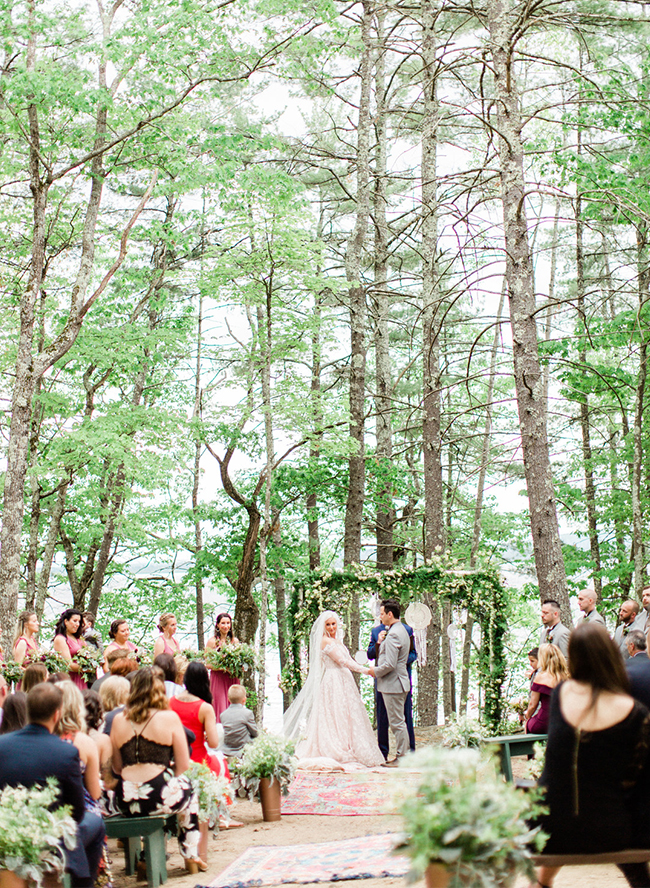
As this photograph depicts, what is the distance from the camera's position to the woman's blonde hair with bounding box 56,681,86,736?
15.8 feet

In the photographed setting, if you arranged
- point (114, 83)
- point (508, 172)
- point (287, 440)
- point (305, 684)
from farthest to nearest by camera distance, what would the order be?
point (287, 440)
point (114, 83)
point (305, 684)
point (508, 172)

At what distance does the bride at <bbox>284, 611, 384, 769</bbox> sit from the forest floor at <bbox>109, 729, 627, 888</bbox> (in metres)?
1.70

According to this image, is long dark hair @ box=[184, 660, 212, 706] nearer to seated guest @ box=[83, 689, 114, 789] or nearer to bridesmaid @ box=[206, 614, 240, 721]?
seated guest @ box=[83, 689, 114, 789]

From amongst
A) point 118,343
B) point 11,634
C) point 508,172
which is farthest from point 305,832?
point 118,343

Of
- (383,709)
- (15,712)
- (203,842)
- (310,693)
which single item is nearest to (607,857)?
(15,712)

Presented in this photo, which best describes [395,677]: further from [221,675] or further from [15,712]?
[15,712]

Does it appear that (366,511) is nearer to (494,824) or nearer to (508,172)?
(508,172)

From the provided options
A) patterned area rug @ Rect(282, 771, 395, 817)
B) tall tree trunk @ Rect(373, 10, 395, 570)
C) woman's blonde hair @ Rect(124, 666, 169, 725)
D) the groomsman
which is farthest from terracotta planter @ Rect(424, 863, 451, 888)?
tall tree trunk @ Rect(373, 10, 395, 570)

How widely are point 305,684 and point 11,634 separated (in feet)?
12.9

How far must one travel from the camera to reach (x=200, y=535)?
71.6 feet

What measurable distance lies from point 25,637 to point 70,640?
1.52ft

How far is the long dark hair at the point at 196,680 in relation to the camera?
6.56 m

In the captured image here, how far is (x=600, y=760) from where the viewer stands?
131 inches

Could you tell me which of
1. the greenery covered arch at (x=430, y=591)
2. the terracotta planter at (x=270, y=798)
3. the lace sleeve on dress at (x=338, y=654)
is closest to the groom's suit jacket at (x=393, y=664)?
the lace sleeve on dress at (x=338, y=654)
